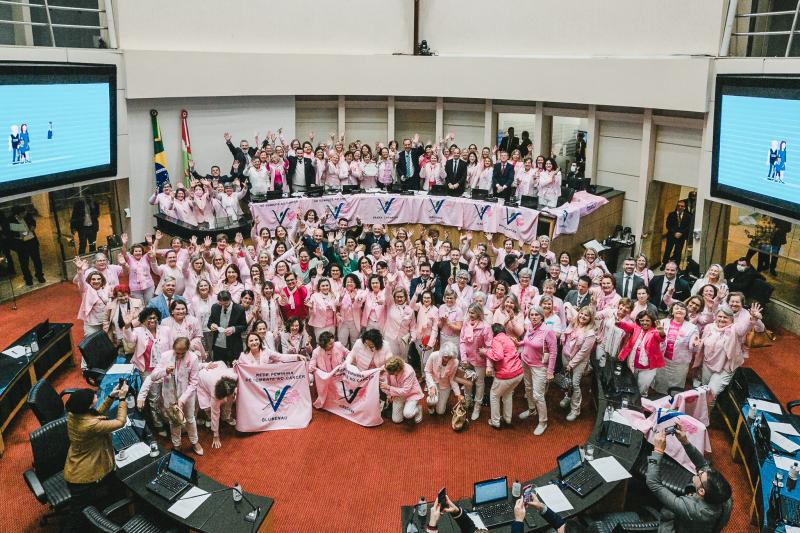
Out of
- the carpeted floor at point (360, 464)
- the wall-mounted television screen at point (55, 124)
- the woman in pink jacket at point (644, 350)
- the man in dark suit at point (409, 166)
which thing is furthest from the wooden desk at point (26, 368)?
the man in dark suit at point (409, 166)

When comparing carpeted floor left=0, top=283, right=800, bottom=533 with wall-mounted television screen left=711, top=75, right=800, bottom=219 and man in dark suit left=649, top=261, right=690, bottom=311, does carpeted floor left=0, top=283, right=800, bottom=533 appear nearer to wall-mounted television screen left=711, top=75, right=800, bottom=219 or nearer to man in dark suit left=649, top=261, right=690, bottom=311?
man in dark suit left=649, top=261, right=690, bottom=311

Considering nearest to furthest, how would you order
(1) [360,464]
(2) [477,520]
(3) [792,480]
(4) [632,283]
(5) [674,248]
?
(2) [477,520]
(3) [792,480]
(1) [360,464]
(4) [632,283]
(5) [674,248]

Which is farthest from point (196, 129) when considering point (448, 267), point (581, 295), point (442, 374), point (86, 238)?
point (581, 295)

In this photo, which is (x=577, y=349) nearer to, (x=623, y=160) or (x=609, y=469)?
(x=609, y=469)

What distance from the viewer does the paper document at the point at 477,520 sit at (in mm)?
5519

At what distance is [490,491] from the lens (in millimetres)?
5824

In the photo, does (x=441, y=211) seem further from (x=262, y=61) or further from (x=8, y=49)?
(x=8, y=49)

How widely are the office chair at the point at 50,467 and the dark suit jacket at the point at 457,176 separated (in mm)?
9433

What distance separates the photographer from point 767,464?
21.2ft

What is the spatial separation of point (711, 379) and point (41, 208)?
468 inches

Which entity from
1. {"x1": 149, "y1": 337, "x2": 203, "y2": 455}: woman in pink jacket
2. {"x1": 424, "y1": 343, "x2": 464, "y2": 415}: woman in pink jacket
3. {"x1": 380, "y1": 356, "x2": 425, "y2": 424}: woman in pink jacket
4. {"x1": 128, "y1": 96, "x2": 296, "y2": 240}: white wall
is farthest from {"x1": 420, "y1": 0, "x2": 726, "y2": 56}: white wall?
{"x1": 149, "y1": 337, "x2": 203, "y2": 455}: woman in pink jacket

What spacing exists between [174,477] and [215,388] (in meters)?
1.66

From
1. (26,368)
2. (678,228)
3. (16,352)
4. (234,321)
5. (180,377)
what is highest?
(678,228)

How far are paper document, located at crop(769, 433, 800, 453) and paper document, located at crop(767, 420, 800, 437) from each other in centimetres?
10
